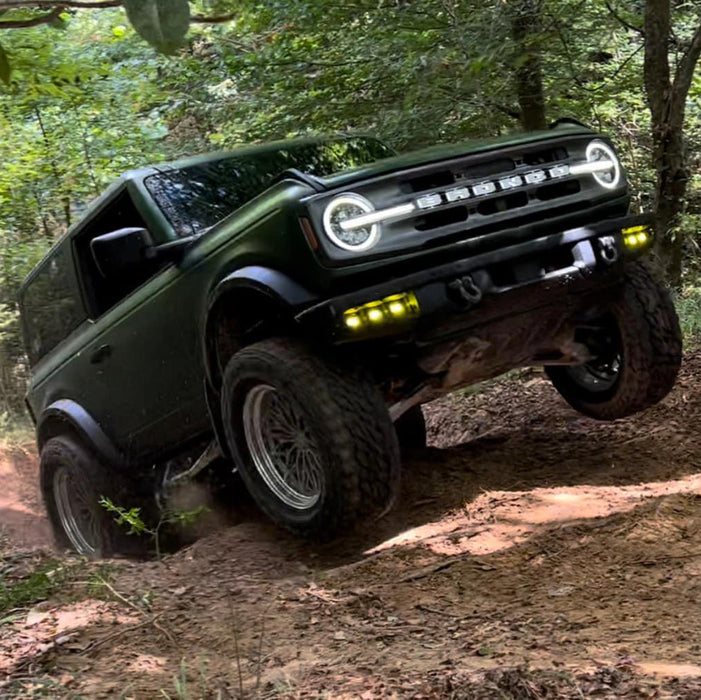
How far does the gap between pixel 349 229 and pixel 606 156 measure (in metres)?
1.50

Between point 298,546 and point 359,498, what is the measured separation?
0.71 m

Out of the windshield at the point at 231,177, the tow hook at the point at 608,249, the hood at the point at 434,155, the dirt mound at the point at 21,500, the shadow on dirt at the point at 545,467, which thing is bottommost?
the dirt mound at the point at 21,500

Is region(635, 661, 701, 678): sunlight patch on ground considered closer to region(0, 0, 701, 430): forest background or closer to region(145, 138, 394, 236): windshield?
region(145, 138, 394, 236): windshield

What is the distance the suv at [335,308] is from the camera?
11.4ft

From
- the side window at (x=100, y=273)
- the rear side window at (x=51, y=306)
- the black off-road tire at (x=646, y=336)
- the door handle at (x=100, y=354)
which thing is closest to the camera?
the black off-road tire at (x=646, y=336)

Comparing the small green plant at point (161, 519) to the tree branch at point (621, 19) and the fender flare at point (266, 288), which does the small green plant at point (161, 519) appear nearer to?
the fender flare at point (266, 288)

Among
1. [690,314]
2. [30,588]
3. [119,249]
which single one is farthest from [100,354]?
[690,314]

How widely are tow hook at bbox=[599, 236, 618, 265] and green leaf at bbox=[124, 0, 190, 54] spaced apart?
9.94 ft

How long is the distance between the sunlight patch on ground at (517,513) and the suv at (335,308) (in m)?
0.40

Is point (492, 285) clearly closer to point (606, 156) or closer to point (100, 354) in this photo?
point (606, 156)

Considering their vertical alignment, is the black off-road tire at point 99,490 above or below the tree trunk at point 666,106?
below

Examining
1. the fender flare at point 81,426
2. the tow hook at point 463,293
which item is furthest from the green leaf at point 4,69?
the fender flare at point 81,426

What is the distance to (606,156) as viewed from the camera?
13.8 feet

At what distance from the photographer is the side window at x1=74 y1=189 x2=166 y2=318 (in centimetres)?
477
